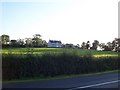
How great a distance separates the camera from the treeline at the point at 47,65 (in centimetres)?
2168

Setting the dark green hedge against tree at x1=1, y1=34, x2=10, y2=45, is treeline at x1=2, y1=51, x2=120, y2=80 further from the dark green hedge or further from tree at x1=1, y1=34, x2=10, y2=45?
tree at x1=1, y1=34, x2=10, y2=45

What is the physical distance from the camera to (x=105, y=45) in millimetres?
72875

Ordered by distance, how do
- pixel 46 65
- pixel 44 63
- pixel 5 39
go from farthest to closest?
pixel 5 39
pixel 46 65
pixel 44 63

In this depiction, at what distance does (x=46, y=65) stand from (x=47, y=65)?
0.36 feet

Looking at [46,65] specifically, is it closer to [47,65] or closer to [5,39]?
[47,65]

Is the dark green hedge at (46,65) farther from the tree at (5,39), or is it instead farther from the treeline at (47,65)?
the tree at (5,39)

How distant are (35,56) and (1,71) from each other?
11.4 ft

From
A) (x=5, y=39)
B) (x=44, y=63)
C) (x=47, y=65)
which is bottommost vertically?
(x=47, y=65)

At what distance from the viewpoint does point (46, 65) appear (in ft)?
79.6

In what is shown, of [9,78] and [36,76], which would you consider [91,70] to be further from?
[9,78]

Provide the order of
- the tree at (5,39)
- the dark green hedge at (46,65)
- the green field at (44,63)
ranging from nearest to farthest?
1. the dark green hedge at (46,65)
2. the green field at (44,63)
3. the tree at (5,39)

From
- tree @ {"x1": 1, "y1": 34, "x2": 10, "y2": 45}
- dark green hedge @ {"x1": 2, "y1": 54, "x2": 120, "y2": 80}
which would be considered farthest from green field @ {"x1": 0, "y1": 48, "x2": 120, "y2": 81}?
tree @ {"x1": 1, "y1": 34, "x2": 10, "y2": 45}

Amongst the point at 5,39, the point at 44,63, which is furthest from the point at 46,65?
the point at 5,39

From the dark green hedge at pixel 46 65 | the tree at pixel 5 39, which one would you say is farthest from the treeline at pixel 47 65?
the tree at pixel 5 39
